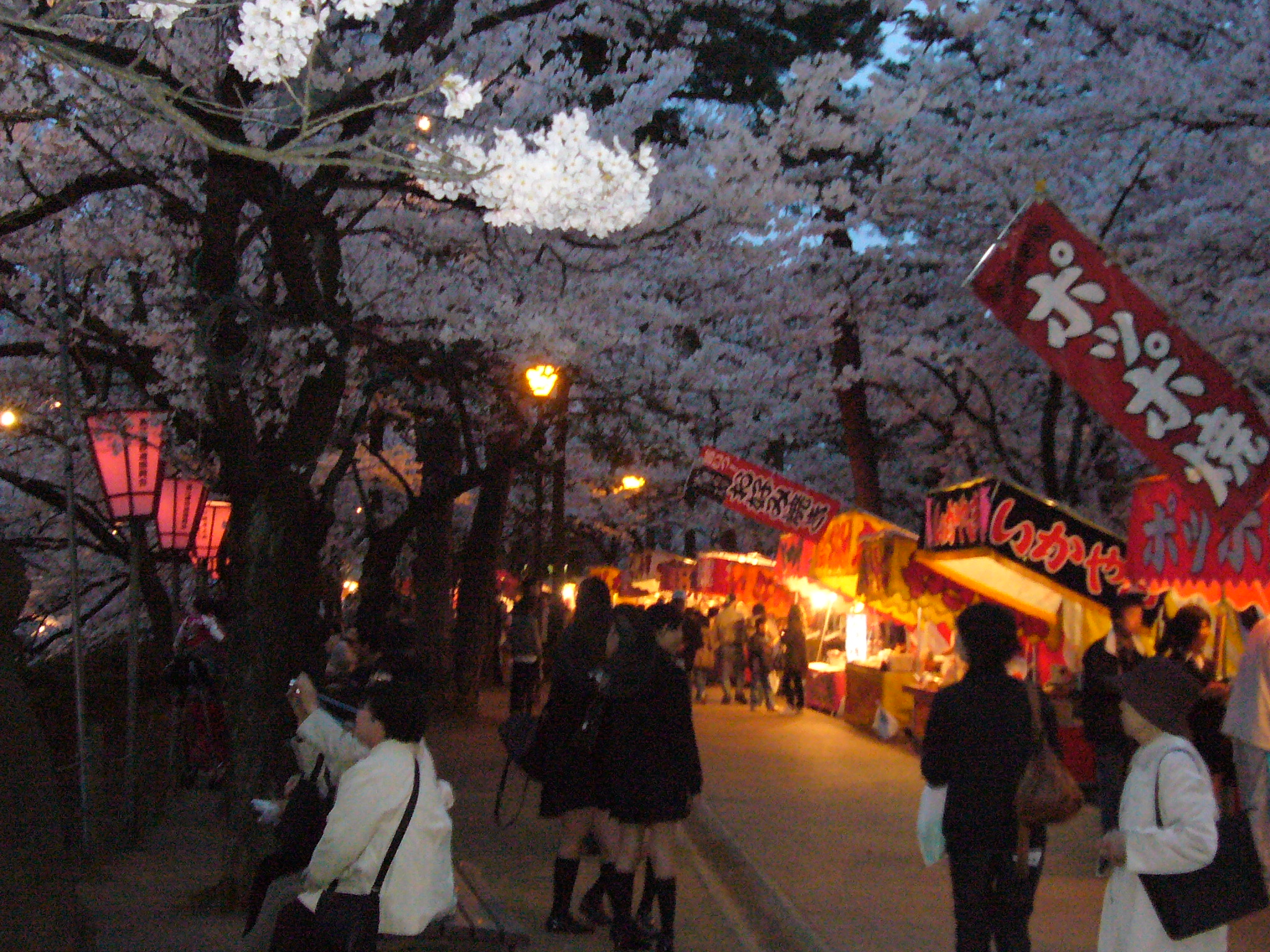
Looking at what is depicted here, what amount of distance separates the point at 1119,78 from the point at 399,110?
8.43m

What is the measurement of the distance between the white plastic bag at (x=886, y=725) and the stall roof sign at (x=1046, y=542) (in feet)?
16.4

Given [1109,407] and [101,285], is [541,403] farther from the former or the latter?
[1109,407]

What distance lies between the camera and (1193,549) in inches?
381

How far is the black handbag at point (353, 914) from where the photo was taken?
468 centimetres

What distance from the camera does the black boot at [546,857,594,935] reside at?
7.61 meters

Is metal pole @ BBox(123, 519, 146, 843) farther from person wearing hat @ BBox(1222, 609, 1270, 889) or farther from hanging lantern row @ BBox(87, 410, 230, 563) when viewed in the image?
person wearing hat @ BBox(1222, 609, 1270, 889)

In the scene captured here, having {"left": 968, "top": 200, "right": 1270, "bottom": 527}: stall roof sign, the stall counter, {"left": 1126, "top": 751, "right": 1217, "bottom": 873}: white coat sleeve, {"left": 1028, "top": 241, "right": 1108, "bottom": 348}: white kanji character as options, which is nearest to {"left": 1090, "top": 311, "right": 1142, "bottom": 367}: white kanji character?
{"left": 968, "top": 200, "right": 1270, "bottom": 527}: stall roof sign

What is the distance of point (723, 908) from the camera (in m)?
8.84

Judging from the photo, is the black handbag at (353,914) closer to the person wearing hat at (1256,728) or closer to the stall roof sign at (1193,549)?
the person wearing hat at (1256,728)

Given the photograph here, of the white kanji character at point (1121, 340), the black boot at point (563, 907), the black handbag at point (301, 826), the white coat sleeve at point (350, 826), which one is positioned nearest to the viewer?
the white coat sleeve at point (350, 826)

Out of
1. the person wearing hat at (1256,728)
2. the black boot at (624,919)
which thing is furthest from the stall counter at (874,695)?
the black boot at (624,919)

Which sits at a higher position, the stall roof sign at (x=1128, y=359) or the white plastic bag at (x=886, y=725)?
the stall roof sign at (x=1128, y=359)

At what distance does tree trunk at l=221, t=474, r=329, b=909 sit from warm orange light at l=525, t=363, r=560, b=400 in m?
6.29

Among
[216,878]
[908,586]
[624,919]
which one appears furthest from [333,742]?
[908,586]
